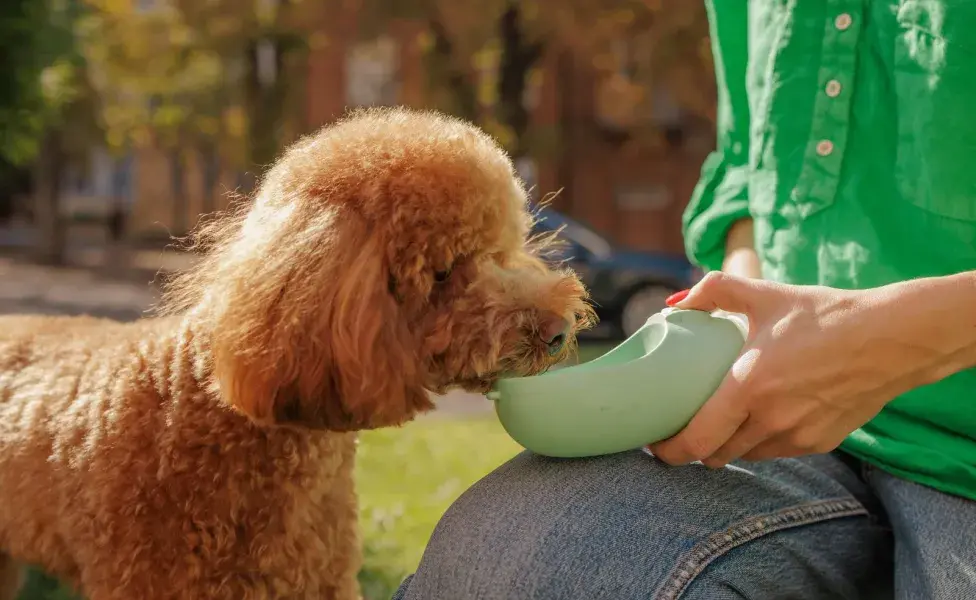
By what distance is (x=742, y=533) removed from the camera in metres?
1.54

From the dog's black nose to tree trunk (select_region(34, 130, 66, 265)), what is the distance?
64.1ft

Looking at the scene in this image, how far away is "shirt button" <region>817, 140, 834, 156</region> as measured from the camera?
1.75 meters

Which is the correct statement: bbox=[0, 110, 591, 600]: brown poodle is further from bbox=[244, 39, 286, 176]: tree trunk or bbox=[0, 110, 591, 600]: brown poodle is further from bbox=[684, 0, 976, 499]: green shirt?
bbox=[244, 39, 286, 176]: tree trunk

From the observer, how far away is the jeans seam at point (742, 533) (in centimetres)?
144

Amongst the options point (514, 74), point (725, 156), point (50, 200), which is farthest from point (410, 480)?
point (50, 200)

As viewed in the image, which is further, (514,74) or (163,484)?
(514,74)

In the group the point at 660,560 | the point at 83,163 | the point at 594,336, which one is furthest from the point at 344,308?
the point at 83,163

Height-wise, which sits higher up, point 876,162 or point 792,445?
point 876,162

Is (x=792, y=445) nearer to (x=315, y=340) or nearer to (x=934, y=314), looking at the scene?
(x=934, y=314)

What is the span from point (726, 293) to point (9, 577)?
2.12m

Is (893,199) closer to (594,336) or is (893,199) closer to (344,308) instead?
(344,308)

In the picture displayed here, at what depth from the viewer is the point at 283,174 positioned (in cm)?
188

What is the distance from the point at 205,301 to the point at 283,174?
30cm

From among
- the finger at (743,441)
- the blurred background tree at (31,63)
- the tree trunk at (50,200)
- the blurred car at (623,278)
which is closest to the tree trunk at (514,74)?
the blurred car at (623,278)
